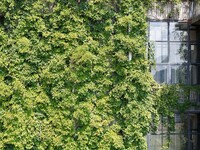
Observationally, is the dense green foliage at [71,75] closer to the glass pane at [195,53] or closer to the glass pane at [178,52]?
the glass pane at [178,52]

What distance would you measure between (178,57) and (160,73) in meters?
0.76

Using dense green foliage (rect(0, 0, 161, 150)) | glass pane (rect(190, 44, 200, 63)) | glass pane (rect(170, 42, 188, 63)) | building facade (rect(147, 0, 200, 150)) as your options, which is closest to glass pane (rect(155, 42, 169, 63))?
building facade (rect(147, 0, 200, 150))

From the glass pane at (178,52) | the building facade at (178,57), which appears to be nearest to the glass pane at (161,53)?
the building facade at (178,57)

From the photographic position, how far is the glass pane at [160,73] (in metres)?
9.40

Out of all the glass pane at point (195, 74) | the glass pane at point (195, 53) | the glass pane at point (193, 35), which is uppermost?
the glass pane at point (193, 35)

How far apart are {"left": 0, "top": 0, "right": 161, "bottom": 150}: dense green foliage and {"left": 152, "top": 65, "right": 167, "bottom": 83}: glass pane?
1.31 m

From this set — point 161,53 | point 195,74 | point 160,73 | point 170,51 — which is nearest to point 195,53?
point 195,74

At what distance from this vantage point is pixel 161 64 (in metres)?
9.46

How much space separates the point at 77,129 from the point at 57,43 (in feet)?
7.43

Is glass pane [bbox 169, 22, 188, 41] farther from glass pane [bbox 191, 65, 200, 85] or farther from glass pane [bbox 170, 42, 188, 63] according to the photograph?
glass pane [bbox 191, 65, 200, 85]

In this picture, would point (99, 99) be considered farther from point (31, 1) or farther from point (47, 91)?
point (31, 1)

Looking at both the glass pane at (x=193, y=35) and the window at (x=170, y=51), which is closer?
the window at (x=170, y=51)

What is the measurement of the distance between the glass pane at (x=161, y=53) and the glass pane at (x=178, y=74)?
0.36m

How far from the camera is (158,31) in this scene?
943cm
